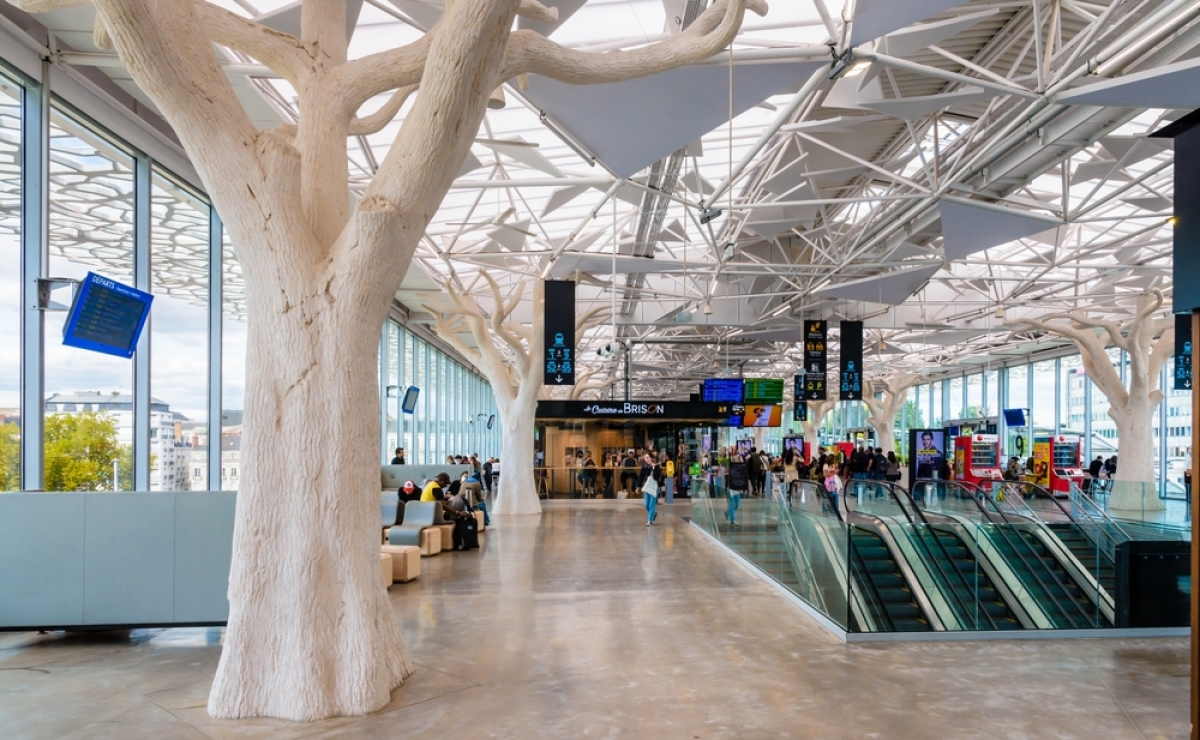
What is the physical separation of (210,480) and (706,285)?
18.2m

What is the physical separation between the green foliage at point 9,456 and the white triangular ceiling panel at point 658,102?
276 inches

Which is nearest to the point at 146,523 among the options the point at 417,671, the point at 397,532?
the point at 417,671

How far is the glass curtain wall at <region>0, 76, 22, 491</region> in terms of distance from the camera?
28.1 feet

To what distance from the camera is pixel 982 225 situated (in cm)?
1583

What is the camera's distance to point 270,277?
232 inches

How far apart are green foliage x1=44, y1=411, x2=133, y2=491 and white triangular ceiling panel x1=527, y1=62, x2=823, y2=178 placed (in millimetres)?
6845

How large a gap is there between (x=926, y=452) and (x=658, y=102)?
2013 cm

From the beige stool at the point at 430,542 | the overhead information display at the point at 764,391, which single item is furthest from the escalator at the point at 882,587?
the overhead information display at the point at 764,391

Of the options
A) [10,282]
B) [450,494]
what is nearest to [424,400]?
[450,494]

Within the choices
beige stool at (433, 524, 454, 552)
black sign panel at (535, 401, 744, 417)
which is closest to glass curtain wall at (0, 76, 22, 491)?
beige stool at (433, 524, 454, 552)

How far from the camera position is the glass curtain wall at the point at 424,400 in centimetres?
2634

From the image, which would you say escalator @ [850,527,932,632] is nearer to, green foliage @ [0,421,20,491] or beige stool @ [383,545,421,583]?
beige stool @ [383,545,421,583]

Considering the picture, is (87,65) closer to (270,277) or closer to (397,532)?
(270,277)

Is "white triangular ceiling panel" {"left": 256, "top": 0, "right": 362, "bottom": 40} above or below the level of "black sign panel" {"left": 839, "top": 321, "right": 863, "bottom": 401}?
above
